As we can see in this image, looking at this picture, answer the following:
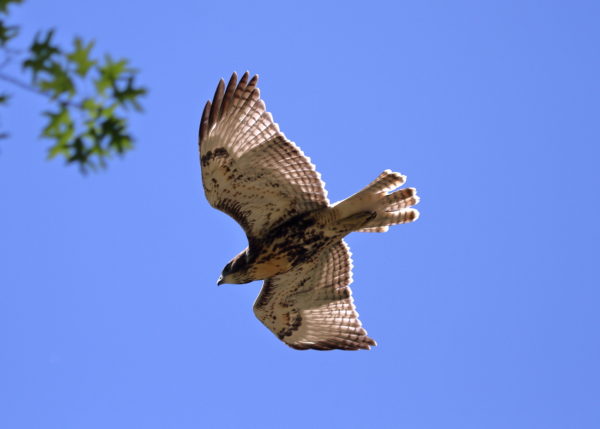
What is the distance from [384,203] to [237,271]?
6.34 ft

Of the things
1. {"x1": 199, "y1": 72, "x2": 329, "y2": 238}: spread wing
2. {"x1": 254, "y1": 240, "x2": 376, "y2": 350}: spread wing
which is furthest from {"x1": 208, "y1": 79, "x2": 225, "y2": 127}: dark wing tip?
{"x1": 254, "y1": 240, "x2": 376, "y2": 350}: spread wing

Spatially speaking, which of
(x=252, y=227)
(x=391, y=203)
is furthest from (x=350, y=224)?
(x=252, y=227)

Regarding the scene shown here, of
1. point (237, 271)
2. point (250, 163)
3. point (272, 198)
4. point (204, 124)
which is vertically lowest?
point (237, 271)

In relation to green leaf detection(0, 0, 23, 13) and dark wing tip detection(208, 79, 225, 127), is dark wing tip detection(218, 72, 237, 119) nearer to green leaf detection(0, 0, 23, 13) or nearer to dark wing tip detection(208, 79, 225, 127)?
dark wing tip detection(208, 79, 225, 127)

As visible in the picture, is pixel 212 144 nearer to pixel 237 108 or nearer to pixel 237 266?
pixel 237 108

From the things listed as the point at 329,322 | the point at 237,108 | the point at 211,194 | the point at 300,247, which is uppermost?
the point at 237,108

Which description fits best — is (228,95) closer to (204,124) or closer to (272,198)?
(204,124)

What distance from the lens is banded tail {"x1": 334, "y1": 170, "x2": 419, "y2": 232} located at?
931 centimetres

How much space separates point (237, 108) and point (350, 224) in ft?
6.31

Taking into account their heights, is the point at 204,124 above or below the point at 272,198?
above

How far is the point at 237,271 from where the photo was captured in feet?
31.3

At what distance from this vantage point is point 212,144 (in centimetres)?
881

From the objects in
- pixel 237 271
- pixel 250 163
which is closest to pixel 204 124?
pixel 250 163

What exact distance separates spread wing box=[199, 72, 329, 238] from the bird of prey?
0.01 metres
